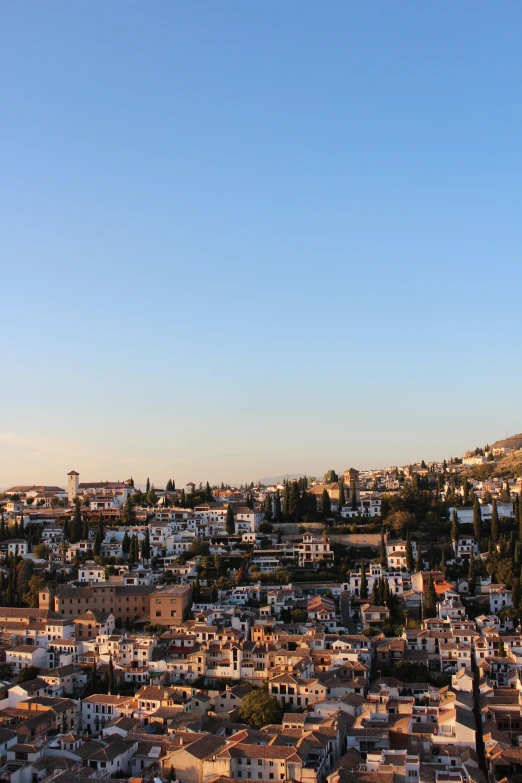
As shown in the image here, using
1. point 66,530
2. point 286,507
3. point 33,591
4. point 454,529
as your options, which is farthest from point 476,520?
point 66,530

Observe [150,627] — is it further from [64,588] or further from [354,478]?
[354,478]

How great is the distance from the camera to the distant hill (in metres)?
88.2

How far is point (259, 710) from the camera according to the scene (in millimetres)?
23125

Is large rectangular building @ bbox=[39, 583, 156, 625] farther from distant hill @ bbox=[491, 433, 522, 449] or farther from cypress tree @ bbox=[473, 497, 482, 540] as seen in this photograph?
distant hill @ bbox=[491, 433, 522, 449]

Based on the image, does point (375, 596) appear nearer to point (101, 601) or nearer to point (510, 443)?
point (101, 601)

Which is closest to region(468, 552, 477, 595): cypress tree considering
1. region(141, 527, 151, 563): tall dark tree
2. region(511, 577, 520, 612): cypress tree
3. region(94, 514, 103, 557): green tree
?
region(511, 577, 520, 612): cypress tree

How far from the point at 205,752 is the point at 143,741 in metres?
2.33

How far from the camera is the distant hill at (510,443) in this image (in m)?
88.2

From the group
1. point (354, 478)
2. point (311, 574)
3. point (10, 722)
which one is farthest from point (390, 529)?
point (10, 722)

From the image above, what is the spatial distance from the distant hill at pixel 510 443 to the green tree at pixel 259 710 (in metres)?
68.8

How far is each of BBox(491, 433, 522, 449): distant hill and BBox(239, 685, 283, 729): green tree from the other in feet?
226

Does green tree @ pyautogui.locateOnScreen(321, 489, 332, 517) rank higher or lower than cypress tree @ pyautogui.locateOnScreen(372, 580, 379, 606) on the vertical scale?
higher

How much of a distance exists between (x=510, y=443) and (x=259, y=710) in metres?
72.2

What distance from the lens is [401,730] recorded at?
21.5 metres
